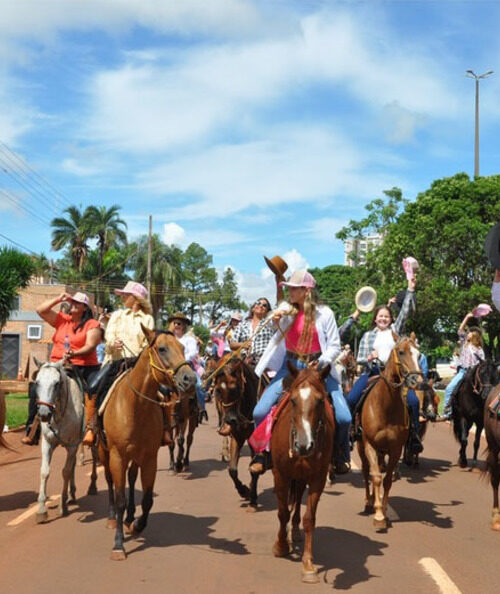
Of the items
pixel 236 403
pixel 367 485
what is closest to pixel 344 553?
pixel 367 485

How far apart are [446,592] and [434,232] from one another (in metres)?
35.1

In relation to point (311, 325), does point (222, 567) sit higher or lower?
lower

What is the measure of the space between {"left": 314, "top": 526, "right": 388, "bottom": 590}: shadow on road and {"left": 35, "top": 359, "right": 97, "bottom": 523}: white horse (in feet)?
10.5

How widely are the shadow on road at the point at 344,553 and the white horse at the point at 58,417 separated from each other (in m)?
3.21

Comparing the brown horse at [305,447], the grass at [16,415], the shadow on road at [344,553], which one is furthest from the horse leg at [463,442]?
the grass at [16,415]

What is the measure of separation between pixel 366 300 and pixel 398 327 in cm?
118

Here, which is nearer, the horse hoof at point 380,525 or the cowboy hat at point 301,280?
the cowboy hat at point 301,280

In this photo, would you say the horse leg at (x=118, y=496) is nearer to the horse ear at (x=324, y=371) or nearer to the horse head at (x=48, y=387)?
the horse head at (x=48, y=387)

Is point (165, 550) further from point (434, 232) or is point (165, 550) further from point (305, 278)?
point (434, 232)

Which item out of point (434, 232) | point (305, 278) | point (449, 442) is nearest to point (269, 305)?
point (305, 278)

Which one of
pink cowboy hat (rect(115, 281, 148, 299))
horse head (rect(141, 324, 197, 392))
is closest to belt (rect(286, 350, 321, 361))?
horse head (rect(141, 324, 197, 392))

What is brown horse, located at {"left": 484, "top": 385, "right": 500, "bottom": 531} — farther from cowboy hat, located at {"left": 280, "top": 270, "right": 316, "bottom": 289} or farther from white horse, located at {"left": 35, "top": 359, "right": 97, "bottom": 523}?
white horse, located at {"left": 35, "top": 359, "right": 97, "bottom": 523}

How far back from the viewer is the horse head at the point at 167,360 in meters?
7.38

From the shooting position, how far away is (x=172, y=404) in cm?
789
